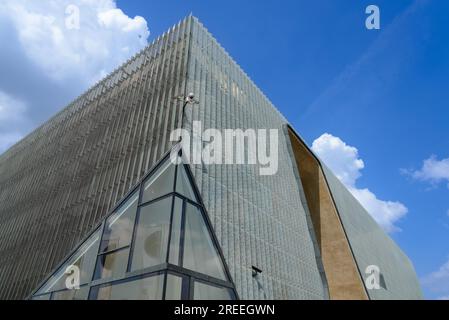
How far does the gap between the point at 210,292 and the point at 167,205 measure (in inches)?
131

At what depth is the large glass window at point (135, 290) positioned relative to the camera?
9.99 m

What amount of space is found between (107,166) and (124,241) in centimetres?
644

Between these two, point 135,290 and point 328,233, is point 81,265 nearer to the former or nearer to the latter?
point 135,290

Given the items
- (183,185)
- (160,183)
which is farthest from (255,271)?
(160,183)

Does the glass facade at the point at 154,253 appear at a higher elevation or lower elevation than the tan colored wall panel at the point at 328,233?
lower

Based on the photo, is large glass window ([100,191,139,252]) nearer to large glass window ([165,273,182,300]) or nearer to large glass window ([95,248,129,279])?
large glass window ([95,248,129,279])

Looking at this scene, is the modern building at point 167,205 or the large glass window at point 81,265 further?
the large glass window at point 81,265

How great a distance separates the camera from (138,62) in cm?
2159

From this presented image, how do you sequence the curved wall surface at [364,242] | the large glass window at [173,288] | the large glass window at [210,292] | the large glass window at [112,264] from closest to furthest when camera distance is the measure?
the large glass window at [173,288] → the large glass window at [210,292] → the large glass window at [112,264] → the curved wall surface at [364,242]

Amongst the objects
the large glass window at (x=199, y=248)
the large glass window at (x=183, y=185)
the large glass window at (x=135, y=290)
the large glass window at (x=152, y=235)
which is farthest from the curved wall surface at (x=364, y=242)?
the large glass window at (x=135, y=290)

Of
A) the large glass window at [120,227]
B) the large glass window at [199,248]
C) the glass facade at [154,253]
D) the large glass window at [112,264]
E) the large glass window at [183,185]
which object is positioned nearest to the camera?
the glass facade at [154,253]

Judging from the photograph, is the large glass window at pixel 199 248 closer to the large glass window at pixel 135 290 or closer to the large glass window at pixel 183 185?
the large glass window at pixel 183 185

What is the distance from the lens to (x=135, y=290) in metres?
10.5

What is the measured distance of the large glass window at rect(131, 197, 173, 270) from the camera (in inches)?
433
